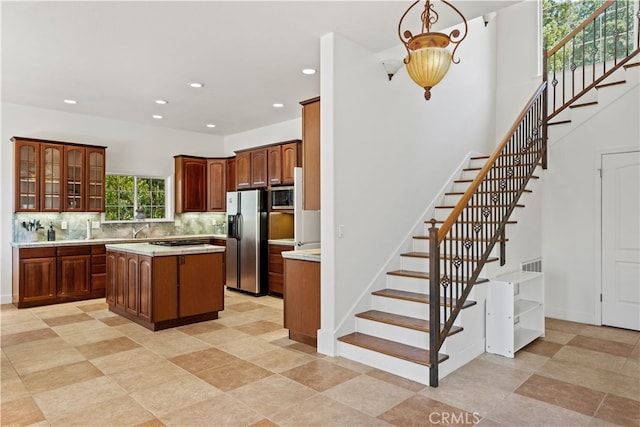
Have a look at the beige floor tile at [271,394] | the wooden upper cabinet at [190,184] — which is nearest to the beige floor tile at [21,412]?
the beige floor tile at [271,394]

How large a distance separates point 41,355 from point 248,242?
11.2ft

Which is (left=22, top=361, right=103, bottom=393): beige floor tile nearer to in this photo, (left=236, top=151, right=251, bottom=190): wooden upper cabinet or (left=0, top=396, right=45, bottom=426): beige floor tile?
(left=0, top=396, right=45, bottom=426): beige floor tile

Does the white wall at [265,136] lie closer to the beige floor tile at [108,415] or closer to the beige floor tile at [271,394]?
the beige floor tile at [271,394]

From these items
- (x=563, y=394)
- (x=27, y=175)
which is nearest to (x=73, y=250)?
(x=27, y=175)

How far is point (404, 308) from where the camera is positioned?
3932 millimetres

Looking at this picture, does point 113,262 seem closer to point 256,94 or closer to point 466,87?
point 256,94

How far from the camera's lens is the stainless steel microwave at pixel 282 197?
21.5 ft

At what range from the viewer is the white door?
471 cm

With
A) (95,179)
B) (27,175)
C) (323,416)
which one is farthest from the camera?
(95,179)

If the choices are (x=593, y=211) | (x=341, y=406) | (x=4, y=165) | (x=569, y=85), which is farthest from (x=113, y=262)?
(x=569, y=85)

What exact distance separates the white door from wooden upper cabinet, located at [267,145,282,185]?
14.6 ft

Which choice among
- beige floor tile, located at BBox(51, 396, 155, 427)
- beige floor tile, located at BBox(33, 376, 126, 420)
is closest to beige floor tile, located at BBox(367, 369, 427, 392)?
beige floor tile, located at BBox(51, 396, 155, 427)

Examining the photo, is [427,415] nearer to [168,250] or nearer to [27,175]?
[168,250]

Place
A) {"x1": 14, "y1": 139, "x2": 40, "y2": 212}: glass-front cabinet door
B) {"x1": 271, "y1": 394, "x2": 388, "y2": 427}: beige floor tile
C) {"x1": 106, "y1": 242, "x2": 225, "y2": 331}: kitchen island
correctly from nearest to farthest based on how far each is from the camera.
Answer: {"x1": 271, "y1": 394, "x2": 388, "y2": 427}: beige floor tile, {"x1": 106, "y1": 242, "x2": 225, "y2": 331}: kitchen island, {"x1": 14, "y1": 139, "x2": 40, "y2": 212}: glass-front cabinet door
